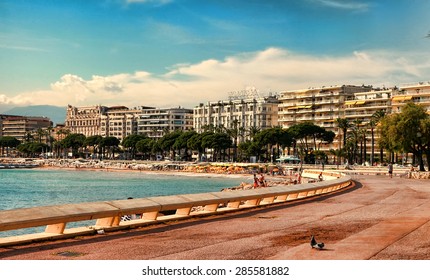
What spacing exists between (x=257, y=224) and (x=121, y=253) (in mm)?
5507

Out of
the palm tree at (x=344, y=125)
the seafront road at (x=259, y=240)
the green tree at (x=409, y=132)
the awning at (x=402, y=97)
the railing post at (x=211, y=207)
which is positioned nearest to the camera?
the seafront road at (x=259, y=240)

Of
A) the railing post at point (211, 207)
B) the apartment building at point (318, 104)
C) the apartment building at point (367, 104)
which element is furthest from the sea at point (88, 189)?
the apartment building at point (318, 104)

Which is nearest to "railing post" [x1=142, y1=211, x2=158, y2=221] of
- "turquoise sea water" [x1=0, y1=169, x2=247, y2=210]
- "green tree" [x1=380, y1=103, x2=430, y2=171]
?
"turquoise sea water" [x1=0, y1=169, x2=247, y2=210]

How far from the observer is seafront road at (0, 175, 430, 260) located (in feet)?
36.5

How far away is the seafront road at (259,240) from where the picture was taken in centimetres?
1113

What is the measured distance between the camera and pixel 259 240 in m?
13.0

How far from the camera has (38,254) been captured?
38.0 feet

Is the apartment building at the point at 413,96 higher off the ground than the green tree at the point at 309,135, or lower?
higher

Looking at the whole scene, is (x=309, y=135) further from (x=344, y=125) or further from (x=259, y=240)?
(x=259, y=240)

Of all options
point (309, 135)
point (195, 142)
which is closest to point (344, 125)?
point (309, 135)

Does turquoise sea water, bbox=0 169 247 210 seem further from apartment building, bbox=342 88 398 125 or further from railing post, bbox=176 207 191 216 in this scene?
apartment building, bbox=342 88 398 125

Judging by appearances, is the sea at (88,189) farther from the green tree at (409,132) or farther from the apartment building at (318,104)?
the apartment building at (318,104)
